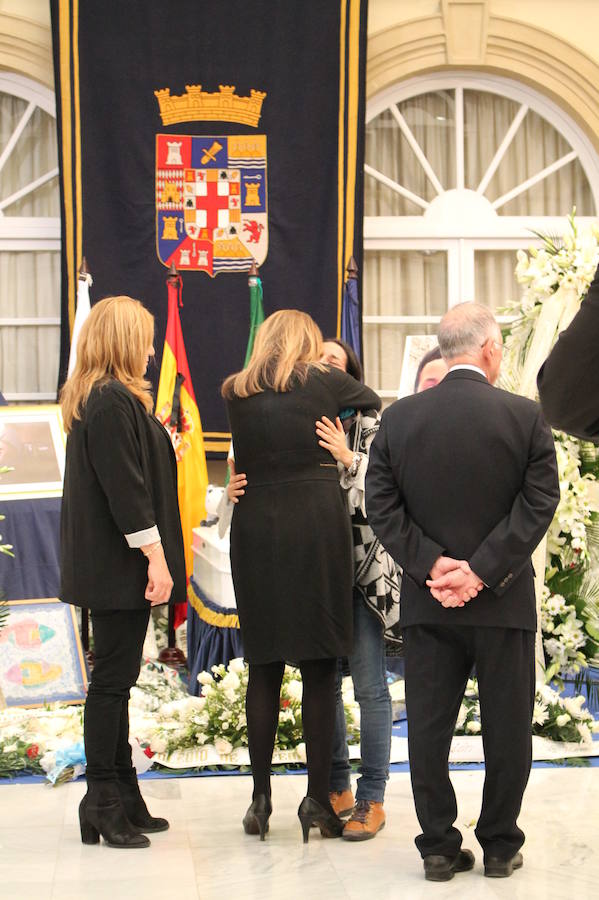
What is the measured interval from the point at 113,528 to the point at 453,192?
560 cm

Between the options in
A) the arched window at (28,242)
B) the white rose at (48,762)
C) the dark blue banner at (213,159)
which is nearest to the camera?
the white rose at (48,762)

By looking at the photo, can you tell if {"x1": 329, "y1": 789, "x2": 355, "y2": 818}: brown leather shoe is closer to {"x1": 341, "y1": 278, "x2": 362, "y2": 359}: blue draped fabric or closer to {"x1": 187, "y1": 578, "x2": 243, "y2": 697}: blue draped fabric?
{"x1": 187, "y1": 578, "x2": 243, "y2": 697}: blue draped fabric

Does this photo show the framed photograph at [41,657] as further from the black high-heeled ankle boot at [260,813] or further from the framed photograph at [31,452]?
the black high-heeled ankle boot at [260,813]

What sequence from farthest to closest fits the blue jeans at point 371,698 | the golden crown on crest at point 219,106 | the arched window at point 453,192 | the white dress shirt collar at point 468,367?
the arched window at point 453,192 → the golden crown on crest at point 219,106 → the blue jeans at point 371,698 → the white dress shirt collar at point 468,367

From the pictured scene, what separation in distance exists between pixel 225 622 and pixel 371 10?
4.74 metres

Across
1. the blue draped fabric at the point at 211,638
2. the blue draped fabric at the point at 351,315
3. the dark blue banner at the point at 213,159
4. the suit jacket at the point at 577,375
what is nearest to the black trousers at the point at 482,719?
the suit jacket at the point at 577,375

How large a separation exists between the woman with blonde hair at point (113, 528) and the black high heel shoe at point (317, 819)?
44 cm

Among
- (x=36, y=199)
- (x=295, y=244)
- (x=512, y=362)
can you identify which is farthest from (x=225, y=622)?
(x=36, y=199)

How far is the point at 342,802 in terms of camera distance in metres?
3.40

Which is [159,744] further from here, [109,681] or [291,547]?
[291,547]

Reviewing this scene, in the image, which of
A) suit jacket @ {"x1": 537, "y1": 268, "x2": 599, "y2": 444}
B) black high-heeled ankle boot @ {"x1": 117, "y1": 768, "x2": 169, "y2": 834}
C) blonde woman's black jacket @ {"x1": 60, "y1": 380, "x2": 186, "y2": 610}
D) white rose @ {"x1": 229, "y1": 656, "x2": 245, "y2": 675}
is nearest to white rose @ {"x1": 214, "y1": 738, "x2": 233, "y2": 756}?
white rose @ {"x1": 229, "y1": 656, "x2": 245, "y2": 675}

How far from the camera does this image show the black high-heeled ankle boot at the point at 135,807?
3248mm

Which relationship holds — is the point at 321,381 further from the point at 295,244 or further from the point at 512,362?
the point at 295,244

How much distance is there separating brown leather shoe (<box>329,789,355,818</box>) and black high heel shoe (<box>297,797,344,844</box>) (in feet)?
0.43
